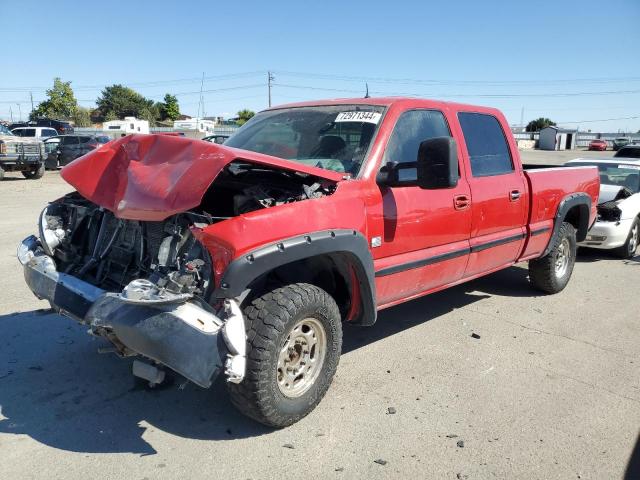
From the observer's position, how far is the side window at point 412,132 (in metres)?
4.04

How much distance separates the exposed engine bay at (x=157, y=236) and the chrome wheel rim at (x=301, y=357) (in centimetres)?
69

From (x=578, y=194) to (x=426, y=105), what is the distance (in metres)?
2.79

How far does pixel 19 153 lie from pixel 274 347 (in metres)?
18.6

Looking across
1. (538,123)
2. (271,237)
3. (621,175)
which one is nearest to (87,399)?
(271,237)

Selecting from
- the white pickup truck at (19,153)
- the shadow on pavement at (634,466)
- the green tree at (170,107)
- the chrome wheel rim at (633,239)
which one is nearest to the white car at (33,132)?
the white pickup truck at (19,153)

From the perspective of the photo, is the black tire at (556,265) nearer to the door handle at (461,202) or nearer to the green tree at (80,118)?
the door handle at (461,202)

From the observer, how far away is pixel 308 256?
10.5 ft

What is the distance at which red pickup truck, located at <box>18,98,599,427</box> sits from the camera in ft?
9.37

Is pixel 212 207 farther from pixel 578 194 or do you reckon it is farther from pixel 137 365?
pixel 578 194

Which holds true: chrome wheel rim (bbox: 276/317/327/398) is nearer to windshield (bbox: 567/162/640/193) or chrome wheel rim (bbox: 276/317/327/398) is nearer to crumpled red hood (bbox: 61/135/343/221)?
crumpled red hood (bbox: 61/135/343/221)

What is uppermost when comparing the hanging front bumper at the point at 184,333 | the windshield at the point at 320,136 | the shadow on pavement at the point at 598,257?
the windshield at the point at 320,136

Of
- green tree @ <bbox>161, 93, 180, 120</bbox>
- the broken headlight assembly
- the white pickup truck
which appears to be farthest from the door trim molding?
green tree @ <bbox>161, 93, 180, 120</bbox>

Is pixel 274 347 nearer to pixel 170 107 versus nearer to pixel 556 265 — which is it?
pixel 556 265

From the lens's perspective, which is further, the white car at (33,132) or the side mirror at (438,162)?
the white car at (33,132)
